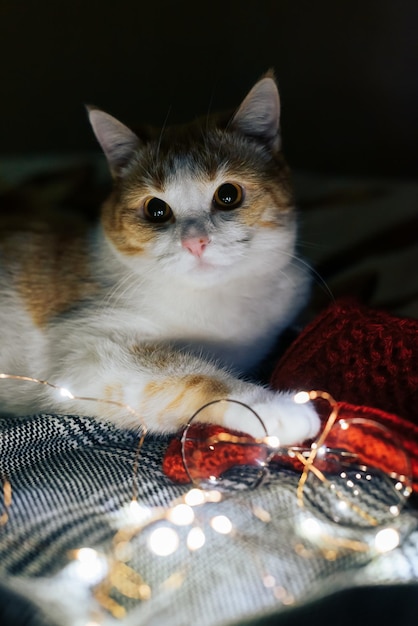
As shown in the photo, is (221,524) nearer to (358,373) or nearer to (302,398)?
(302,398)

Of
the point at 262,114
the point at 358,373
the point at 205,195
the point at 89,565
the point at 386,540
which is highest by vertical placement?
the point at 262,114

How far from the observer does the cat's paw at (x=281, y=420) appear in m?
1.09

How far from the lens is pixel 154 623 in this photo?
2.67ft

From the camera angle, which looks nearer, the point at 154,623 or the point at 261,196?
the point at 154,623

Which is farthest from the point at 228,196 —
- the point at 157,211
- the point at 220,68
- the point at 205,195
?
the point at 220,68

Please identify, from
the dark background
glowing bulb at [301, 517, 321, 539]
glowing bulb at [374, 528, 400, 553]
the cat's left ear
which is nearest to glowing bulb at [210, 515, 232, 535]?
glowing bulb at [301, 517, 321, 539]

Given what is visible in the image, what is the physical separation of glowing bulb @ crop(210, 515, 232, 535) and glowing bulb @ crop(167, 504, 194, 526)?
1.5 inches

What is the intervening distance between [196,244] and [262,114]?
0.40 meters

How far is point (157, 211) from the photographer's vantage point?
4.47 ft

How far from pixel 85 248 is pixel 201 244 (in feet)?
1.42

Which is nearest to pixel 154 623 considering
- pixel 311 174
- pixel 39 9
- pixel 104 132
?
pixel 104 132

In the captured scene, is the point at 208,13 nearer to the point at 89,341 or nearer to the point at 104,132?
the point at 104,132

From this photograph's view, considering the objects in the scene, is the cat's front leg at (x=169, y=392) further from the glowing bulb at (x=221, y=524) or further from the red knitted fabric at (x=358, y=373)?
the glowing bulb at (x=221, y=524)

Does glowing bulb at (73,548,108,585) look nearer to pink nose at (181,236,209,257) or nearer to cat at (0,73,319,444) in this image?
cat at (0,73,319,444)
